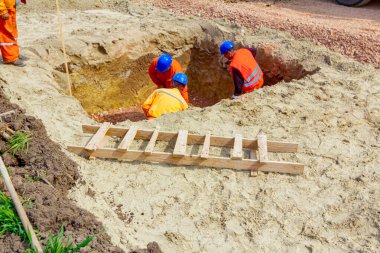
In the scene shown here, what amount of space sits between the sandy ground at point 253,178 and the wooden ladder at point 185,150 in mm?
95

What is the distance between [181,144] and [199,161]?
33 cm

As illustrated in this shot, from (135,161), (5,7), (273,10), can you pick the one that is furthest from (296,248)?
(273,10)

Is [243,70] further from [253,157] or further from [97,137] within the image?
[97,137]

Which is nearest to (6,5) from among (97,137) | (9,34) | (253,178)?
(9,34)

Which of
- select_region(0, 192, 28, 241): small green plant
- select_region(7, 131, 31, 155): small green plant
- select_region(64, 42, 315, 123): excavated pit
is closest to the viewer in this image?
select_region(0, 192, 28, 241): small green plant

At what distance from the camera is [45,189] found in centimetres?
372

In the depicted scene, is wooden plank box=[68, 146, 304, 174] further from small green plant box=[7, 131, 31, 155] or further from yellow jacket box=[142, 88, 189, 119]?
yellow jacket box=[142, 88, 189, 119]

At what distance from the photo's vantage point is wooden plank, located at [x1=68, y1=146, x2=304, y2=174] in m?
4.54

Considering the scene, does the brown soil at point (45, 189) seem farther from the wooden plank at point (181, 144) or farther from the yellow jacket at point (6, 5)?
the yellow jacket at point (6, 5)

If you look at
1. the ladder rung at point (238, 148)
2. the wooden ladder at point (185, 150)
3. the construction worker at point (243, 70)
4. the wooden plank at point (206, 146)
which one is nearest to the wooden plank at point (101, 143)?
the wooden ladder at point (185, 150)

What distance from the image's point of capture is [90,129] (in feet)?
16.9

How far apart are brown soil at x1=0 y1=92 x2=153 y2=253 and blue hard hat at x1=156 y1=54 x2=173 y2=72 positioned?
8.35 feet

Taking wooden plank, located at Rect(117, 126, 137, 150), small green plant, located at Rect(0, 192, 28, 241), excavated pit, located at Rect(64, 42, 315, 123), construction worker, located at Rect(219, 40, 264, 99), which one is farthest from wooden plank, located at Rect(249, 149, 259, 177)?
excavated pit, located at Rect(64, 42, 315, 123)

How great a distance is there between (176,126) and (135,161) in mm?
875
